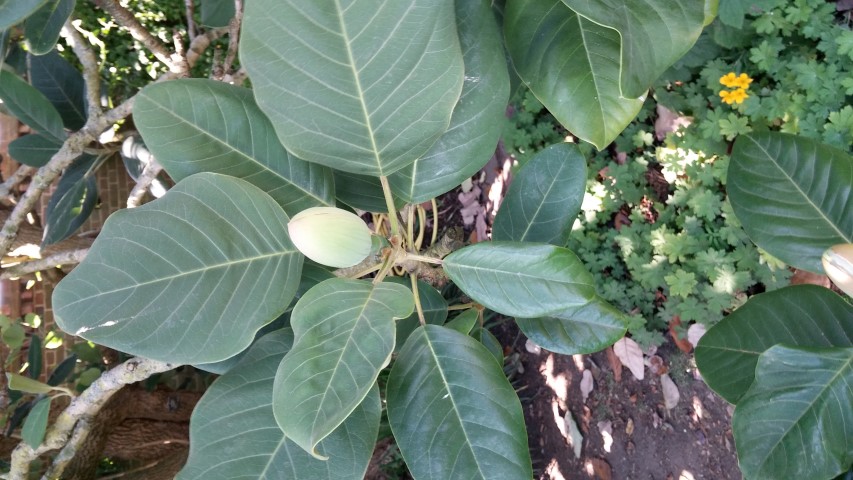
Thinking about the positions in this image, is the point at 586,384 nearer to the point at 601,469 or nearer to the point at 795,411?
the point at 601,469

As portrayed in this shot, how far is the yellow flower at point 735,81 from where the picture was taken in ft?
5.48

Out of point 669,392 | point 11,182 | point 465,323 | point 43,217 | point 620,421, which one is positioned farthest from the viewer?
point 43,217

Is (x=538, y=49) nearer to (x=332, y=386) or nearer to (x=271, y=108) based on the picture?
(x=271, y=108)

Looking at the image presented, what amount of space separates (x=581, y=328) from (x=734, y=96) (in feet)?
3.38

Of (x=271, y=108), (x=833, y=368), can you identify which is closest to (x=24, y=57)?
(x=271, y=108)

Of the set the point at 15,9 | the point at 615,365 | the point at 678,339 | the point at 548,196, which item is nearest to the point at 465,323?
the point at 548,196

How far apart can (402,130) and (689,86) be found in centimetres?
141

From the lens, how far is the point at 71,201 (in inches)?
63.2

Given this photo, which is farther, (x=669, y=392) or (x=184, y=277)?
(x=669, y=392)

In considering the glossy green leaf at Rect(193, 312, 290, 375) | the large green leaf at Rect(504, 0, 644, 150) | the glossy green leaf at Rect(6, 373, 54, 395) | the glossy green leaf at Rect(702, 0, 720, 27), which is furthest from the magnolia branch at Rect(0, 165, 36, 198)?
the glossy green leaf at Rect(702, 0, 720, 27)

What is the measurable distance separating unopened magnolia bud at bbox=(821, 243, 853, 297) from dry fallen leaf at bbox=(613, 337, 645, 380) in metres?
1.24

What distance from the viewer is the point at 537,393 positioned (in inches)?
92.0

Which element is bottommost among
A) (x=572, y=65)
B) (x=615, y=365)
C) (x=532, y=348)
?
(x=532, y=348)

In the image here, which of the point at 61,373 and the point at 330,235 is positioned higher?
the point at 330,235
